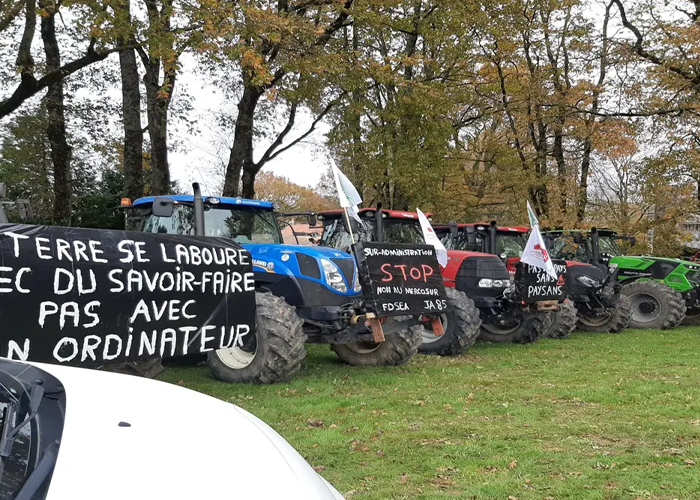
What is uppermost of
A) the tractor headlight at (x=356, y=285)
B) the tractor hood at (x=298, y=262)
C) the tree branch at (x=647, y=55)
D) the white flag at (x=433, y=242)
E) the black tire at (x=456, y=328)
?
the tree branch at (x=647, y=55)

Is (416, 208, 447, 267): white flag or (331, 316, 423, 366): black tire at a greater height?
(416, 208, 447, 267): white flag

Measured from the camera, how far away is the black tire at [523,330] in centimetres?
1202

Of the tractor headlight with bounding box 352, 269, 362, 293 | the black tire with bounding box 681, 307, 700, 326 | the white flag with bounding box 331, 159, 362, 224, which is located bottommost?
the black tire with bounding box 681, 307, 700, 326

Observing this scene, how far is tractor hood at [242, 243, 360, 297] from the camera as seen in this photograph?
793 cm

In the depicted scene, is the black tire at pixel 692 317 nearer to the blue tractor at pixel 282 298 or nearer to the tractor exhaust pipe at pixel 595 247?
the tractor exhaust pipe at pixel 595 247

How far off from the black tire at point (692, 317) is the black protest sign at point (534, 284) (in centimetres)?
696

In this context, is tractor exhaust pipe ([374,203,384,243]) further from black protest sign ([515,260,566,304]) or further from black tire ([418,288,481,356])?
black protest sign ([515,260,566,304])

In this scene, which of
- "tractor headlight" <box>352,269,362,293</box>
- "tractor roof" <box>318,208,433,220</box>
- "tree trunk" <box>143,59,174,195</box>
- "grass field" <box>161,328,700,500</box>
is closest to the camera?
"grass field" <box>161,328,700,500</box>

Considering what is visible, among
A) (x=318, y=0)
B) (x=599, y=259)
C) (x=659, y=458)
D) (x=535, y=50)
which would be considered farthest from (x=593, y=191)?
(x=659, y=458)

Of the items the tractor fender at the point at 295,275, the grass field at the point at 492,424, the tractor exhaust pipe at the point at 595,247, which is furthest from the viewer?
the tractor exhaust pipe at the point at 595,247

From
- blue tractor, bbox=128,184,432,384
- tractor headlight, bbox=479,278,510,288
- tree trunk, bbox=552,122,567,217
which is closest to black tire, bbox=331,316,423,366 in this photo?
blue tractor, bbox=128,184,432,384

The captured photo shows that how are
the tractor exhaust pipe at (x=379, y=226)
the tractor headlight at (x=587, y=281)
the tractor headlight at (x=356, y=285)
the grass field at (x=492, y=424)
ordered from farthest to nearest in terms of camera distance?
the tractor headlight at (x=587, y=281) < the tractor exhaust pipe at (x=379, y=226) < the tractor headlight at (x=356, y=285) < the grass field at (x=492, y=424)

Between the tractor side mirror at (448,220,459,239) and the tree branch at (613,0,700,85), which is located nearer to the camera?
the tractor side mirror at (448,220,459,239)

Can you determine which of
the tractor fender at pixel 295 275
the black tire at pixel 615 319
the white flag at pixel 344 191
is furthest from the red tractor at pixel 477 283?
the black tire at pixel 615 319
